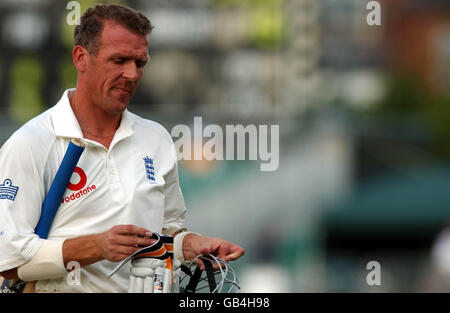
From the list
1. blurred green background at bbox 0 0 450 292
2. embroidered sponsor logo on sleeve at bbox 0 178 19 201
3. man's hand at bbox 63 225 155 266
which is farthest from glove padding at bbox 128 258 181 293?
blurred green background at bbox 0 0 450 292

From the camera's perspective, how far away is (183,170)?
19.7 meters

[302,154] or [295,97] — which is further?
[295,97]

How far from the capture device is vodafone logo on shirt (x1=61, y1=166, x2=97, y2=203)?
4031 millimetres

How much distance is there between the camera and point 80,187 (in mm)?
4055

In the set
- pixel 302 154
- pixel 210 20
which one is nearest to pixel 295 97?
pixel 210 20

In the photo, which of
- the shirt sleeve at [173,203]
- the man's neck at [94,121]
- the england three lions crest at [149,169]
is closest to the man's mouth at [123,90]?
the man's neck at [94,121]

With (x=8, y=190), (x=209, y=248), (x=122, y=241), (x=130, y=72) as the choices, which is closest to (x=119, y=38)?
(x=130, y=72)

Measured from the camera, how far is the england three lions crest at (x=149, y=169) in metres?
4.26

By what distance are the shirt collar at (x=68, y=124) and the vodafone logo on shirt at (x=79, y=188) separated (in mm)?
136

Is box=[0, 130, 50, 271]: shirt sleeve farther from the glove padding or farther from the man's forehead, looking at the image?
the man's forehead

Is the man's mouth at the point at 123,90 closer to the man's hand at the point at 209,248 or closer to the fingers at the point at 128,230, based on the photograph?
the fingers at the point at 128,230

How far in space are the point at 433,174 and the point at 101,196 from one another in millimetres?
26688

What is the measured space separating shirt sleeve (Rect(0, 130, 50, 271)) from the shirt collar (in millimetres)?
170

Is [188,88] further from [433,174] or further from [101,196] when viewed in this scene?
[101,196]
